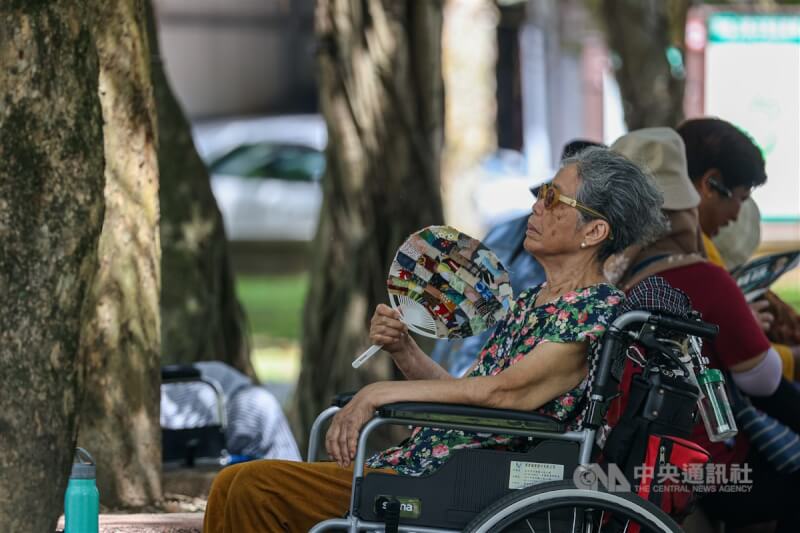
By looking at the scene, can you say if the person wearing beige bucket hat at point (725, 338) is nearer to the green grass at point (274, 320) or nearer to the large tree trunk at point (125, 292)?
the large tree trunk at point (125, 292)

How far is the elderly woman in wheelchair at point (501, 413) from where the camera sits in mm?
4145

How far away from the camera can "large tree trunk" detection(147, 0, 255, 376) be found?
793 centimetres

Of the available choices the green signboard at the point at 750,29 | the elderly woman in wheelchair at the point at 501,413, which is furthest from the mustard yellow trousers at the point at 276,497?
the green signboard at the point at 750,29

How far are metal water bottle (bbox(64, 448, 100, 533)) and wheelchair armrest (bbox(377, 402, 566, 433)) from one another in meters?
0.89

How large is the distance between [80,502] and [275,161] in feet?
55.5

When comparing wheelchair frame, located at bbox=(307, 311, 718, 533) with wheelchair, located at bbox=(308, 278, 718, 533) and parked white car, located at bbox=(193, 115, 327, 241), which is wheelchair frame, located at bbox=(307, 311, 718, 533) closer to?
wheelchair, located at bbox=(308, 278, 718, 533)

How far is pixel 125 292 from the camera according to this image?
19.3 feet

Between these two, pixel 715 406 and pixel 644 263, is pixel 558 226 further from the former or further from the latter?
pixel 644 263

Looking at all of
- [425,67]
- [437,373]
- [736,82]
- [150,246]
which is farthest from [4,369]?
[736,82]

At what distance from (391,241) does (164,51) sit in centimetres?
2073

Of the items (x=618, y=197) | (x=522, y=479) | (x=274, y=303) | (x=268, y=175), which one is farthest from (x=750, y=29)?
(x=268, y=175)

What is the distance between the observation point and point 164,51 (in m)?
28.6

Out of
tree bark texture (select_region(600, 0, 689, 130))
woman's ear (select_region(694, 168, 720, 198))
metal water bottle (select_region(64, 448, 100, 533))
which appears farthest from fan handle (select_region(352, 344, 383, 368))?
tree bark texture (select_region(600, 0, 689, 130))
